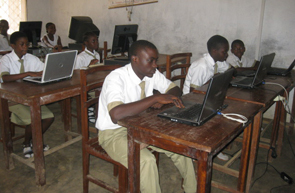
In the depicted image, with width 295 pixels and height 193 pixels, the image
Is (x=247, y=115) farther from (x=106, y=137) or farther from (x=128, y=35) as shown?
(x=128, y=35)

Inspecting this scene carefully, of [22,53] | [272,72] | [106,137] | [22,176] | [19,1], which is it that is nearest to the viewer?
[106,137]

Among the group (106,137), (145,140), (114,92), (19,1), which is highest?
(19,1)

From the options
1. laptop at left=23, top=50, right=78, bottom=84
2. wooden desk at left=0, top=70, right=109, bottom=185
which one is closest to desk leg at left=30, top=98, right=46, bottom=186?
wooden desk at left=0, top=70, right=109, bottom=185

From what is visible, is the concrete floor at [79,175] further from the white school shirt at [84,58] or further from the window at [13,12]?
the window at [13,12]

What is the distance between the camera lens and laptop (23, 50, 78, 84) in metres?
2.02

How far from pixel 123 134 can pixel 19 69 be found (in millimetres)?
1387

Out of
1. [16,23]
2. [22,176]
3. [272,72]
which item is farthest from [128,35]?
[16,23]

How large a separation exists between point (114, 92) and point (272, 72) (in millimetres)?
1978

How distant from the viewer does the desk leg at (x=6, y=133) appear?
2088mm

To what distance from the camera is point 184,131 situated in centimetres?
120

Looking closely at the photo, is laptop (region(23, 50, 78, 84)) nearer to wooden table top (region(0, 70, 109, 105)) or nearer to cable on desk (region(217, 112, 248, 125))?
wooden table top (region(0, 70, 109, 105))

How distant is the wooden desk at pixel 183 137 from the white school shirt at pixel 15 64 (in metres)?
1.53

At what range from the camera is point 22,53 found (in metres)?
2.46

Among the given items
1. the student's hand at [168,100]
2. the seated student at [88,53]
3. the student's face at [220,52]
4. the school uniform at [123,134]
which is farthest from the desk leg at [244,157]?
the seated student at [88,53]
